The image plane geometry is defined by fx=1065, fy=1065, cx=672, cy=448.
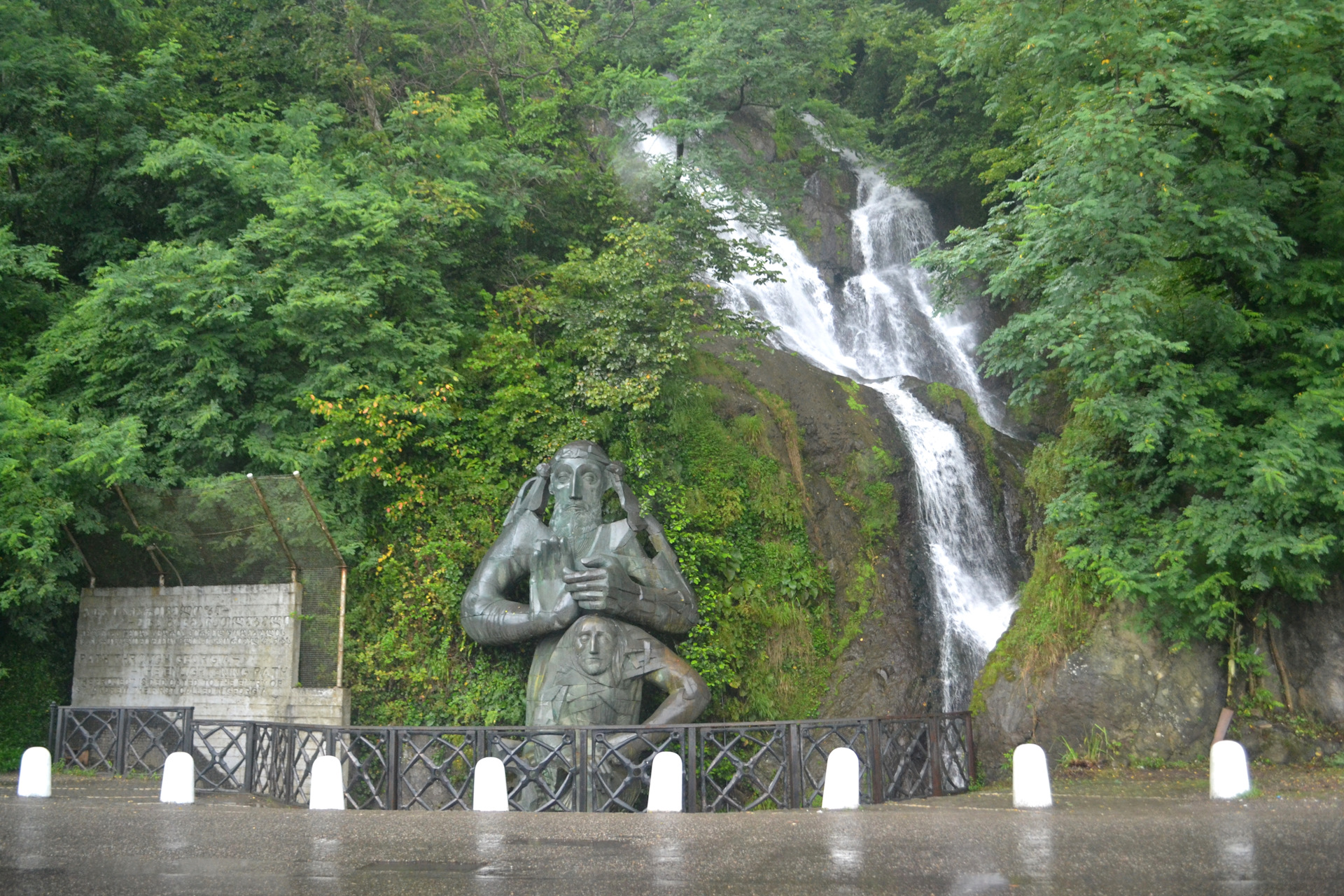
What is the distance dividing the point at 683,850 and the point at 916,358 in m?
15.6

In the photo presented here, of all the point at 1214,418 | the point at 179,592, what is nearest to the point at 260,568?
Result: the point at 179,592

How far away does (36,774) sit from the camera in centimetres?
1018

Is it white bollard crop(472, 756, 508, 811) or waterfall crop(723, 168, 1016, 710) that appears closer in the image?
white bollard crop(472, 756, 508, 811)

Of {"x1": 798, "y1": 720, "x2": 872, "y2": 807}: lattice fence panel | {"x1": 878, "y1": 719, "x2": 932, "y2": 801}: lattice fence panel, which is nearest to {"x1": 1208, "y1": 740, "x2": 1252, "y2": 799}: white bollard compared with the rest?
{"x1": 878, "y1": 719, "x2": 932, "y2": 801}: lattice fence panel

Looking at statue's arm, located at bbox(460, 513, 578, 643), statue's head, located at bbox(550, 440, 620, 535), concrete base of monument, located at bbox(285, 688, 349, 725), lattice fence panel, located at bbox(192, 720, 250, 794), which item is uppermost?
statue's head, located at bbox(550, 440, 620, 535)

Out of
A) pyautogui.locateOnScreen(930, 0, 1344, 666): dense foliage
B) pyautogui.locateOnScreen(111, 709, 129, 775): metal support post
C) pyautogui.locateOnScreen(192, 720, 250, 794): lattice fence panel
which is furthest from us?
pyautogui.locateOnScreen(111, 709, 129, 775): metal support post

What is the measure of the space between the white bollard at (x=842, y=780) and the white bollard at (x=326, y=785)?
14.5ft

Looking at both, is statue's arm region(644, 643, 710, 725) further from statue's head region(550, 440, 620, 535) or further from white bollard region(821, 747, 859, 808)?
white bollard region(821, 747, 859, 808)

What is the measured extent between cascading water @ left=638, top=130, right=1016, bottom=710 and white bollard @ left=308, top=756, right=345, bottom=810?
7871 mm

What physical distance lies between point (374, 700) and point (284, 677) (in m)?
1.16

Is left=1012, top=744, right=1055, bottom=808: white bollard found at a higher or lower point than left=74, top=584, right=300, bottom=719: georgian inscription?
lower

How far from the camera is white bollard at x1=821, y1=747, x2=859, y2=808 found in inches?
365

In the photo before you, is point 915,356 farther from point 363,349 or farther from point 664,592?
point 363,349

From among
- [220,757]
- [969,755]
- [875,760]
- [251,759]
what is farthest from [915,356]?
[220,757]
